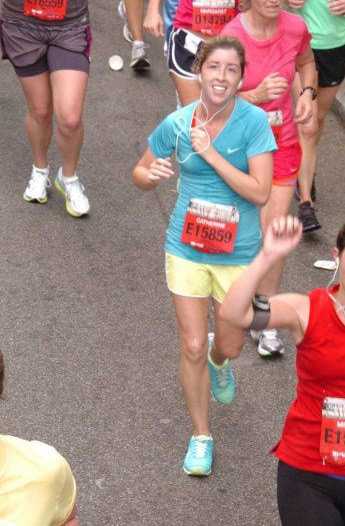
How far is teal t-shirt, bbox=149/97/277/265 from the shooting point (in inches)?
197

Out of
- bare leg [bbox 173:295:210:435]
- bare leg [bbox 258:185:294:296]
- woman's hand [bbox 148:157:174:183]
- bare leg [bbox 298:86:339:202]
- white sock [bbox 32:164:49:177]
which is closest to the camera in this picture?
woman's hand [bbox 148:157:174:183]

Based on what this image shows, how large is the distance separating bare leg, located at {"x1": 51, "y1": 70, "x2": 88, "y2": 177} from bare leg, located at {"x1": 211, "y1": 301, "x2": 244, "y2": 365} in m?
2.13

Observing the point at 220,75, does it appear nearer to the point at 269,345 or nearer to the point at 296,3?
the point at 269,345

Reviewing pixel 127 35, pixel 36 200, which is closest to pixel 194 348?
pixel 36 200

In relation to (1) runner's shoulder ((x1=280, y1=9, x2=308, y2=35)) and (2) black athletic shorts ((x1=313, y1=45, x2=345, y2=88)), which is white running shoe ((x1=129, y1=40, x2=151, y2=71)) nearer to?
(2) black athletic shorts ((x1=313, y1=45, x2=345, y2=88))

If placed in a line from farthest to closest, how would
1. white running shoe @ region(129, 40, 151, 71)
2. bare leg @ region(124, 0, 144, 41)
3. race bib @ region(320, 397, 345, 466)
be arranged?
white running shoe @ region(129, 40, 151, 71), bare leg @ region(124, 0, 144, 41), race bib @ region(320, 397, 345, 466)

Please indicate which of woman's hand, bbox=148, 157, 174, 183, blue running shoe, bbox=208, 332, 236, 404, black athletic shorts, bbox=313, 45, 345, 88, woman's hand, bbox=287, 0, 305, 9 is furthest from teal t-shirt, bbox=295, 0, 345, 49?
woman's hand, bbox=148, 157, 174, 183

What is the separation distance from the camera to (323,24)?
717 cm

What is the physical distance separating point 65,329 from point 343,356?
2685mm

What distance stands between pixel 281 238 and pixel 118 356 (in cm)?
258

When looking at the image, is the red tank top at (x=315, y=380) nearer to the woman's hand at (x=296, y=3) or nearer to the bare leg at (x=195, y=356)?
the bare leg at (x=195, y=356)

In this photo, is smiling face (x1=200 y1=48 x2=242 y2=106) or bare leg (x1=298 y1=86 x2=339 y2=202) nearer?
smiling face (x1=200 y1=48 x2=242 y2=106)

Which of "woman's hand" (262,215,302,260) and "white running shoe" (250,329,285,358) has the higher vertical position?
"woman's hand" (262,215,302,260)

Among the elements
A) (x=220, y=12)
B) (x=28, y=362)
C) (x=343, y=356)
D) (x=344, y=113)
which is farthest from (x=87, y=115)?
(x=343, y=356)
